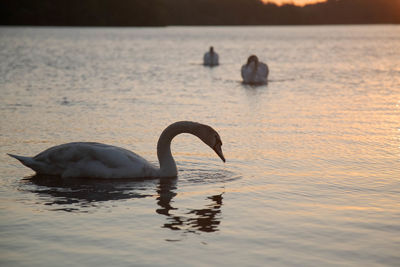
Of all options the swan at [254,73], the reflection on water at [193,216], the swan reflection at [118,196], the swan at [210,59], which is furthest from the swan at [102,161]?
the swan at [210,59]

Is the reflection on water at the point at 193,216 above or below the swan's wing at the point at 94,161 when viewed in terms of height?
below

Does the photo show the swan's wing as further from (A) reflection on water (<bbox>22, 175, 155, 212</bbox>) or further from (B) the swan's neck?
(B) the swan's neck

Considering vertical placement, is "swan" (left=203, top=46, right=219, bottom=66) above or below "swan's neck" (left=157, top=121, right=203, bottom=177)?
above

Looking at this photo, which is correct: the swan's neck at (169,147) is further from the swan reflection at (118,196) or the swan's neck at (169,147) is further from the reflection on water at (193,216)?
the reflection on water at (193,216)

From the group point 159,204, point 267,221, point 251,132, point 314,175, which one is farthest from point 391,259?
point 251,132

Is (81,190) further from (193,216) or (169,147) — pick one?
(193,216)

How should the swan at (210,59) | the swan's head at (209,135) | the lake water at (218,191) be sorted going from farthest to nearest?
the swan at (210,59)
the swan's head at (209,135)
the lake water at (218,191)

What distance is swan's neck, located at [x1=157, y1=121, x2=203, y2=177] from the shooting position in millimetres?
10859

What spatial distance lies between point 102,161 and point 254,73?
17.8 metres

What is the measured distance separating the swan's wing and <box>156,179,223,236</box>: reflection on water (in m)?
0.77

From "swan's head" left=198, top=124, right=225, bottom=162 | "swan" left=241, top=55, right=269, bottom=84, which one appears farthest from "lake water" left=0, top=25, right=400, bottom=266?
"swan" left=241, top=55, right=269, bottom=84

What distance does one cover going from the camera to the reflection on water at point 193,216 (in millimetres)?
8281

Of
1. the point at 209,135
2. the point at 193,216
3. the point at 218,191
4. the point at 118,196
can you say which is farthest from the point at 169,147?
the point at 193,216

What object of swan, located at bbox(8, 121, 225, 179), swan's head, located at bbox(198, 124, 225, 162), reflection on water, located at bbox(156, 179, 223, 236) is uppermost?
swan's head, located at bbox(198, 124, 225, 162)
